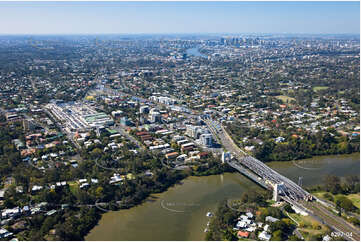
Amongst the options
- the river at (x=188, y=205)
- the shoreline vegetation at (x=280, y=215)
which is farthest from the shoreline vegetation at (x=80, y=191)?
the shoreline vegetation at (x=280, y=215)

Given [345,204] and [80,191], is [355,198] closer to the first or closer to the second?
[345,204]

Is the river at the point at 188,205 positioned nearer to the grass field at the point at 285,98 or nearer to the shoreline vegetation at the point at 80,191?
the shoreline vegetation at the point at 80,191

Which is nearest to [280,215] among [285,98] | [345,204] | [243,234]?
[243,234]

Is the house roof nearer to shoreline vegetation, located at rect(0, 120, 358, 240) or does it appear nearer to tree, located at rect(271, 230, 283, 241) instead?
tree, located at rect(271, 230, 283, 241)

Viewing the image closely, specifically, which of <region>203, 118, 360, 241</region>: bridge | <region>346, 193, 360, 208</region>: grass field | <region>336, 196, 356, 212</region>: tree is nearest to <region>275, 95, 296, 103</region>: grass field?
<region>203, 118, 360, 241</region>: bridge

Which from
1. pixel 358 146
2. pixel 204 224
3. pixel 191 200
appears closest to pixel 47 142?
pixel 191 200

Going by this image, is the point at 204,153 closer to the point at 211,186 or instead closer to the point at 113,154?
the point at 211,186
